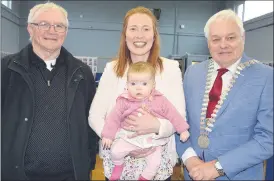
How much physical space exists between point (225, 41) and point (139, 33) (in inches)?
19.6

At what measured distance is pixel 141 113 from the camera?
5.61 feet

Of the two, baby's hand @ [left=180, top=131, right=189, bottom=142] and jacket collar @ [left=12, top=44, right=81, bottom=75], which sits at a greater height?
jacket collar @ [left=12, top=44, right=81, bottom=75]

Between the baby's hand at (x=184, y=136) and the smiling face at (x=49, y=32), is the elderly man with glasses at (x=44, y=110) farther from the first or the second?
the baby's hand at (x=184, y=136)

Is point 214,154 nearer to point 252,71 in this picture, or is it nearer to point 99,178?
point 252,71

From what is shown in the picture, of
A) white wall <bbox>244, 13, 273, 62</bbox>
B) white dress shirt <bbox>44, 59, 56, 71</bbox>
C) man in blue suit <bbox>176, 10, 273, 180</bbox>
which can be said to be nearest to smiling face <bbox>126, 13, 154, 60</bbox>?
man in blue suit <bbox>176, 10, 273, 180</bbox>

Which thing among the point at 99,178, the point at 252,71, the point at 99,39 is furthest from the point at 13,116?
the point at 99,39

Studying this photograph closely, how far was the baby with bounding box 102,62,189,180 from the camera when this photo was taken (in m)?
1.68

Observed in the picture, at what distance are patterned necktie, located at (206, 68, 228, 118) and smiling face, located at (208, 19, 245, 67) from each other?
8 cm

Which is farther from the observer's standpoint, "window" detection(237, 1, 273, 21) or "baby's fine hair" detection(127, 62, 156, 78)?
"window" detection(237, 1, 273, 21)

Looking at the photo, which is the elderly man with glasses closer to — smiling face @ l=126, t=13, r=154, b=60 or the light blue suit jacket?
smiling face @ l=126, t=13, r=154, b=60

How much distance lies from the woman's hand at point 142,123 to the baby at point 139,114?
0.02 meters

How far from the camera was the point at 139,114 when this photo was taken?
5.60 feet

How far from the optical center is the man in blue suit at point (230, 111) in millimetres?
1481

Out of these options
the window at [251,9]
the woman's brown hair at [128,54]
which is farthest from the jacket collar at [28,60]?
the window at [251,9]
